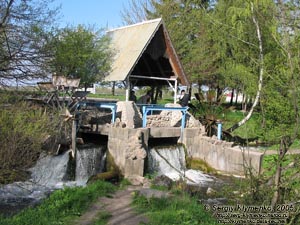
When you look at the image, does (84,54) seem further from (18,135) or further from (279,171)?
(279,171)

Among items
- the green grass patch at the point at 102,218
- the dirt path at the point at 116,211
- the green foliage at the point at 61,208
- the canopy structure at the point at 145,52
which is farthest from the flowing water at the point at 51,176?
the canopy structure at the point at 145,52

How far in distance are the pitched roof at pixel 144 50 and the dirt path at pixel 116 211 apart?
26.7 ft

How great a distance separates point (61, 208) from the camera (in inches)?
282

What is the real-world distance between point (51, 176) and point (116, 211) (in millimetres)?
5459

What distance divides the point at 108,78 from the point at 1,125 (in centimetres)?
949

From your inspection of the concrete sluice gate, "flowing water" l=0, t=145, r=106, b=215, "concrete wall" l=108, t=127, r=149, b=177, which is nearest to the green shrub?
"flowing water" l=0, t=145, r=106, b=215

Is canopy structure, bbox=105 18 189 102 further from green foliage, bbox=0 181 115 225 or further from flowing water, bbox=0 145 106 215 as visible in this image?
green foliage, bbox=0 181 115 225

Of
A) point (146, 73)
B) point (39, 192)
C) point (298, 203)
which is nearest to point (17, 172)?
point (39, 192)

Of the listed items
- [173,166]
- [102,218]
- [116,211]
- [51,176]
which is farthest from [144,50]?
[102,218]

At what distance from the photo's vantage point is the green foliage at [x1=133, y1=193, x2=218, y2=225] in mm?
6380

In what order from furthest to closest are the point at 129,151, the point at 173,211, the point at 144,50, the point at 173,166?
the point at 144,50, the point at 173,166, the point at 129,151, the point at 173,211

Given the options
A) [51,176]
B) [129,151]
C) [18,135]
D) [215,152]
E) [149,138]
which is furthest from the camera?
[149,138]

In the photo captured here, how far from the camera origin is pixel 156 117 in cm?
1558

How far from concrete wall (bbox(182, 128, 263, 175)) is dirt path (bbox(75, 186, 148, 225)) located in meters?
6.14
